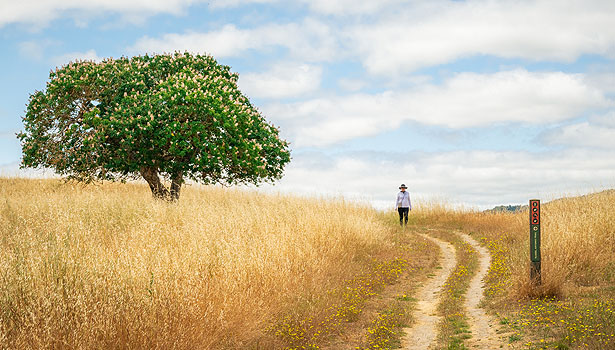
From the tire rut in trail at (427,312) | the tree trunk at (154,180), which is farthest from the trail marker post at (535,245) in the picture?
the tree trunk at (154,180)

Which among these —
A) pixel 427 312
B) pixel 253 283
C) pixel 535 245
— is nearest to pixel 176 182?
pixel 253 283

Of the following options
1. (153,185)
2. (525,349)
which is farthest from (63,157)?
(525,349)

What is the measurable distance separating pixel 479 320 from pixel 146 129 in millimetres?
15159

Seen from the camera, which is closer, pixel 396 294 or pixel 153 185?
pixel 396 294

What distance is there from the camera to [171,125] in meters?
19.9

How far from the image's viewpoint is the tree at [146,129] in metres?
20.4

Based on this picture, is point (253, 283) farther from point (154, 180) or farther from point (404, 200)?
point (404, 200)

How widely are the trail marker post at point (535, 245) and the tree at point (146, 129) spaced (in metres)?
12.5

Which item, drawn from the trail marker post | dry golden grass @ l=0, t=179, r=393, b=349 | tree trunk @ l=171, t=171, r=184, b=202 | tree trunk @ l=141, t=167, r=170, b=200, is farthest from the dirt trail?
tree trunk @ l=141, t=167, r=170, b=200

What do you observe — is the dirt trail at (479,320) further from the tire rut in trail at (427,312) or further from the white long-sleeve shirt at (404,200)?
the white long-sleeve shirt at (404,200)

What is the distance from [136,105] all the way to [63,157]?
449 centimetres

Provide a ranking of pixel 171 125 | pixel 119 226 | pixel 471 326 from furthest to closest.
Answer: pixel 171 125 < pixel 119 226 < pixel 471 326

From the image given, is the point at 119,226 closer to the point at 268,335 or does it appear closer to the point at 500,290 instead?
the point at 268,335

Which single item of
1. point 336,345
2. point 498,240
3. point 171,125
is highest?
point 171,125
